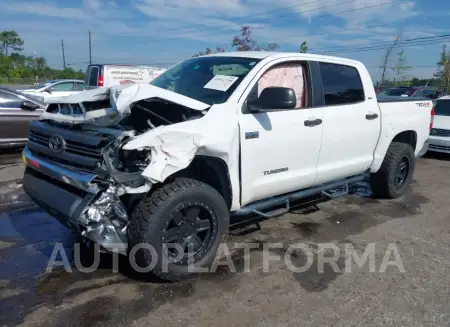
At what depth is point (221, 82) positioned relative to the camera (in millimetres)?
4117

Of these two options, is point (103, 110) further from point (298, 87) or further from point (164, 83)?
point (298, 87)

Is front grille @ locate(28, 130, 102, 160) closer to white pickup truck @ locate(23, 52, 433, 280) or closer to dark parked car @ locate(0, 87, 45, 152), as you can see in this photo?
white pickup truck @ locate(23, 52, 433, 280)

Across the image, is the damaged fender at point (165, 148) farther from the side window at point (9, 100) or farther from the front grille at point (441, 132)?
the front grille at point (441, 132)

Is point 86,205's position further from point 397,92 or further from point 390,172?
point 397,92

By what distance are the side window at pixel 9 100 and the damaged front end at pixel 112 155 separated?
19.6 ft

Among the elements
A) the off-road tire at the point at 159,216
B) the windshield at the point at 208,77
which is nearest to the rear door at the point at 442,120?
the windshield at the point at 208,77

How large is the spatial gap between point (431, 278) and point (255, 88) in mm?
2362

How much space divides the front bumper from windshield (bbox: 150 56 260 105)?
133cm

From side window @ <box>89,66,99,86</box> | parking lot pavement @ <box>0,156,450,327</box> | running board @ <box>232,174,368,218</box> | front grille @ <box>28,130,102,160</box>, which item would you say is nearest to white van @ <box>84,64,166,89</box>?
side window @ <box>89,66,99,86</box>

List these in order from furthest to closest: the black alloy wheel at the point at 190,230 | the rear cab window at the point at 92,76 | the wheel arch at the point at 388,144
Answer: the rear cab window at the point at 92,76 < the wheel arch at the point at 388,144 < the black alloy wheel at the point at 190,230

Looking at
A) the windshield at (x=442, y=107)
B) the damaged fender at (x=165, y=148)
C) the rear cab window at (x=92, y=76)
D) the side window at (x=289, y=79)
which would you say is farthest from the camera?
the rear cab window at (x=92, y=76)

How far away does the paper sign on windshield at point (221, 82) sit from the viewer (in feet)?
13.3

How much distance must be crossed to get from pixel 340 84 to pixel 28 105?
6722mm

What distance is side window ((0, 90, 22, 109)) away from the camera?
8.91m
